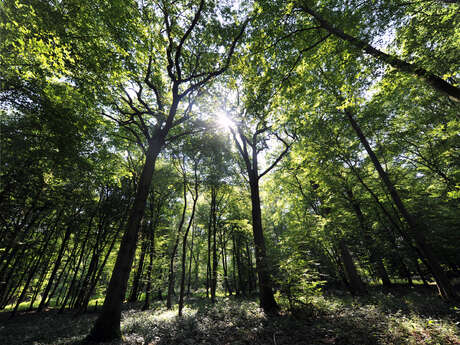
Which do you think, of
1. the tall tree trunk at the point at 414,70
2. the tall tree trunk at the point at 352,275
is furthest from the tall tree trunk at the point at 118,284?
the tall tree trunk at the point at 352,275

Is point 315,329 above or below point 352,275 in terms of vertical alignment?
below

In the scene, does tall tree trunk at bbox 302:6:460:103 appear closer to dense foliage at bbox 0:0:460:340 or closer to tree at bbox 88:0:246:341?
dense foliage at bbox 0:0:460:340

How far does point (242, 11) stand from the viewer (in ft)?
28.2

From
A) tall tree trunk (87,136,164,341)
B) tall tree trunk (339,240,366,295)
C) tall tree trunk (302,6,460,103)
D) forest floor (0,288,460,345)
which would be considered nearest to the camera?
forest floor (0,288,460,345)

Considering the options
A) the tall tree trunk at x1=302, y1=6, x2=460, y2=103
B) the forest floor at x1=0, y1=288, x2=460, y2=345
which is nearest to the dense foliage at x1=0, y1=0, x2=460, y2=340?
the tall tree trunk at x1=302, y1=6, x2=460, y2=103

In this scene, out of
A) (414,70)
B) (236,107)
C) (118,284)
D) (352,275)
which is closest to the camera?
(414,70)

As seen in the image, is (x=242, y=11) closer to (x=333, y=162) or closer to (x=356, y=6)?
(x=356, y=6)

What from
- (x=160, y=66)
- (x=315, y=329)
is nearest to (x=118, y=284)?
(x=315, y=329)

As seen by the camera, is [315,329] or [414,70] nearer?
[414,70]

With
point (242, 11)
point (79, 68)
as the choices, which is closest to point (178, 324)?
point (79, 68)

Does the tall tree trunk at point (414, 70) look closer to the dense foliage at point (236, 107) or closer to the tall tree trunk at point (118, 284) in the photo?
the dense foliage at point (236, 107)

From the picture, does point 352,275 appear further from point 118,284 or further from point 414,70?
point 118,284

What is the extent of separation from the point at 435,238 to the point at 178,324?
19998 millimetres

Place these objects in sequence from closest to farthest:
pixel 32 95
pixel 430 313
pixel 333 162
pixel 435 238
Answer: pixel 32 95 < pixel 430 313 < pixel 333 162 < pixel 435 238
